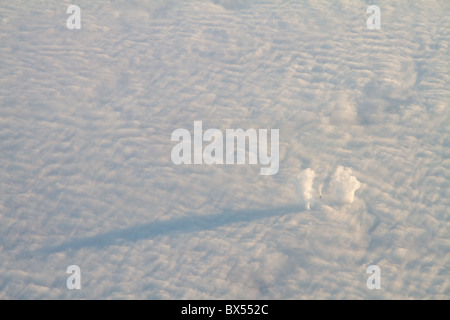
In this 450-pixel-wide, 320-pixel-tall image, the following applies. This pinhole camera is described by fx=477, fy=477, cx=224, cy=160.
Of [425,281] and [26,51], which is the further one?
[26,51]

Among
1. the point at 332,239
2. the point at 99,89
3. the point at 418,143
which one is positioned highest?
the point at 99,89

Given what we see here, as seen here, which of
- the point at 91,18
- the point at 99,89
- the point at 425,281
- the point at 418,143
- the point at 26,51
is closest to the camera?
the point at 425,281

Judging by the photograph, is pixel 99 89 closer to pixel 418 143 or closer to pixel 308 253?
pixel 308 253

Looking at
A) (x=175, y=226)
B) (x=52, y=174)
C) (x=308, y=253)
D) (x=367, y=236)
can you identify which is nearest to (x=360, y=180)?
(x=367, y=236)

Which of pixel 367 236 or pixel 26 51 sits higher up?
pixel 26 51

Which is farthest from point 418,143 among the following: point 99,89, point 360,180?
point 99,89

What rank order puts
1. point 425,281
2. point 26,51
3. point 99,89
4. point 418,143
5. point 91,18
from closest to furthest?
1. point 425,281
2. point 418,143
3. point 99,89
4. point 26,51
5. point 91,18
